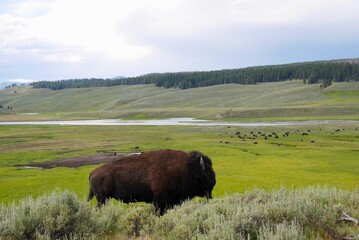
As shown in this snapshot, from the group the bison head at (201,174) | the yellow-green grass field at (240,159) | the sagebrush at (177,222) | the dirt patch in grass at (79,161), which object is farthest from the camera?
the dirt patch in grass at (79,161)

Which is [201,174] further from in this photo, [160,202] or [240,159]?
[240,159]

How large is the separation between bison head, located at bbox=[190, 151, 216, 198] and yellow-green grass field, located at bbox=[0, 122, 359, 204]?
351 cm

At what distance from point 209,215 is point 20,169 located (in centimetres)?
2920

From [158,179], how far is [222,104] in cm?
12805

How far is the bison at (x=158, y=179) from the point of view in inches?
409

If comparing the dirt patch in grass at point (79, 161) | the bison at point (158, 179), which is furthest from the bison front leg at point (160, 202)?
the dirt patch in grass at point (79, 161)

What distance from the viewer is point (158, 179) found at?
34.1 ft

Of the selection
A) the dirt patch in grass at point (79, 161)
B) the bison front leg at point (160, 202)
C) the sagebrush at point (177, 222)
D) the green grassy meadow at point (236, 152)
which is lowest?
the dirt patch in grass at point (79, 161)

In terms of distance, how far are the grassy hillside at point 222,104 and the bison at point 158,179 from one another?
263 ft

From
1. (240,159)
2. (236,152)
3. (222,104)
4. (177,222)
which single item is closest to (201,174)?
(177,222)

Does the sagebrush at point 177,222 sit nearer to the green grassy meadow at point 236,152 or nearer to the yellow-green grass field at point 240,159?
the yellow-green grass field at point 240,159

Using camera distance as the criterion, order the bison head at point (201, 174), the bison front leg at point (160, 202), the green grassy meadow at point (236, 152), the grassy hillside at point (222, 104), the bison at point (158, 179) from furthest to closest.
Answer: the grassy hillside at point (222, 104) → the green grassy meadow at point (236, 152) → the bison head at point (201, 174) → the bison at point (158, 179) → the bison front leg at point (160, 202)

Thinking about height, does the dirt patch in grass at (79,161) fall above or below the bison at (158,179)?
below

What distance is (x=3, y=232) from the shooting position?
6.52m
